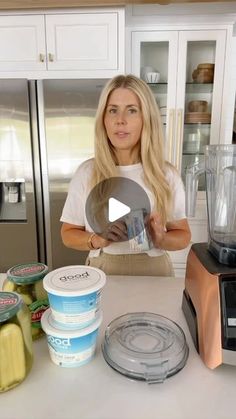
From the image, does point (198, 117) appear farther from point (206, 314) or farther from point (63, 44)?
point (206, 314)

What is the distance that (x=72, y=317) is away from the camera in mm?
543

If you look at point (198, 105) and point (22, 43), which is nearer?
point (22, 43)

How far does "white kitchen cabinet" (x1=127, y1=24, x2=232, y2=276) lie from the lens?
2.04m

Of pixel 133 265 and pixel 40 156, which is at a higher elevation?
pixel 40 156

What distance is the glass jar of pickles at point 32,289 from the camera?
64 cm

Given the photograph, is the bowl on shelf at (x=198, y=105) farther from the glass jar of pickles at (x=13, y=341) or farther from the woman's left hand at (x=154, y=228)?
the glass jar of pickles at (x=13, y=341)

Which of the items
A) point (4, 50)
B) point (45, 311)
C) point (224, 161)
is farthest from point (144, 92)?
point (4, 50)

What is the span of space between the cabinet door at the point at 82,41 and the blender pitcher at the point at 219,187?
4.46 ft

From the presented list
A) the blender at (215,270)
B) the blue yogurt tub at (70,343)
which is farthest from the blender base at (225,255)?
the blue yogurt tub at (70,343)

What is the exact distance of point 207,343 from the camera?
0.58m

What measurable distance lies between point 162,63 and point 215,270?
2.00 metres

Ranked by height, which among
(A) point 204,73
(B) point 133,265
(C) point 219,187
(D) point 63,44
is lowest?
(B) point 133,265
